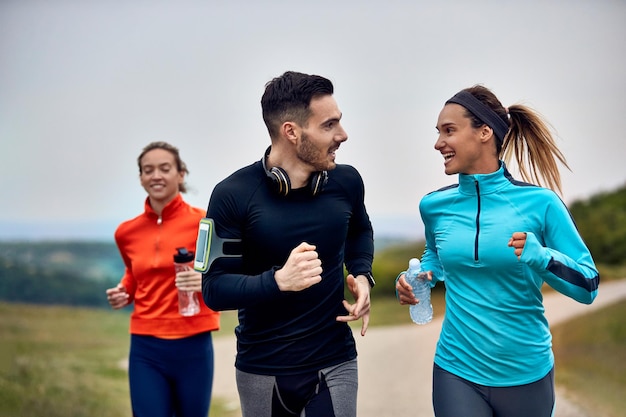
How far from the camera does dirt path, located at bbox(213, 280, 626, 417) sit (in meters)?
5.75

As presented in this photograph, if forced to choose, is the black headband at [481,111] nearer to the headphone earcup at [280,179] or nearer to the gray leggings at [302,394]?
the headphone earcup at [280,179]

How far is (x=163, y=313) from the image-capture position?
9.62 ft

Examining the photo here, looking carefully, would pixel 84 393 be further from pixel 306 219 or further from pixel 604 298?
pixel 604 298

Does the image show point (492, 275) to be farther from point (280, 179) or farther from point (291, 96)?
point (291, 96)

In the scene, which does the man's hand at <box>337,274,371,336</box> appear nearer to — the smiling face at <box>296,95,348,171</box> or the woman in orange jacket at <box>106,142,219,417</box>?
the smiling face at <box>296,95,348,171</box>

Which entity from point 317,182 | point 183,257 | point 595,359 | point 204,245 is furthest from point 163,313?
point 595,359

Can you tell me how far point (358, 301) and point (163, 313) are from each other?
1.19 meters

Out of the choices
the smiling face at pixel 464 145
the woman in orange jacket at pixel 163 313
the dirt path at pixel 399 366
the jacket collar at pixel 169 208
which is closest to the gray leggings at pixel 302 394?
the smiling face at pixel 464 145

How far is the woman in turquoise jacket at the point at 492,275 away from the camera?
1992 mm

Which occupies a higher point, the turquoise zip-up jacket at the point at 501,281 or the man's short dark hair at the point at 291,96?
the man's short dark hair at the point at 291,96

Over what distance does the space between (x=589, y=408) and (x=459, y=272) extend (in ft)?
12.2

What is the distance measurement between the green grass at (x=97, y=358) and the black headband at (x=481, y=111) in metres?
3.76

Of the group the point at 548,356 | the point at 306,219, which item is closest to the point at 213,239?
the point at 306,219

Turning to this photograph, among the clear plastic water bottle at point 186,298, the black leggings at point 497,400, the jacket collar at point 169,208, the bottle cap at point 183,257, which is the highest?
the jacket collar at point 169,208
